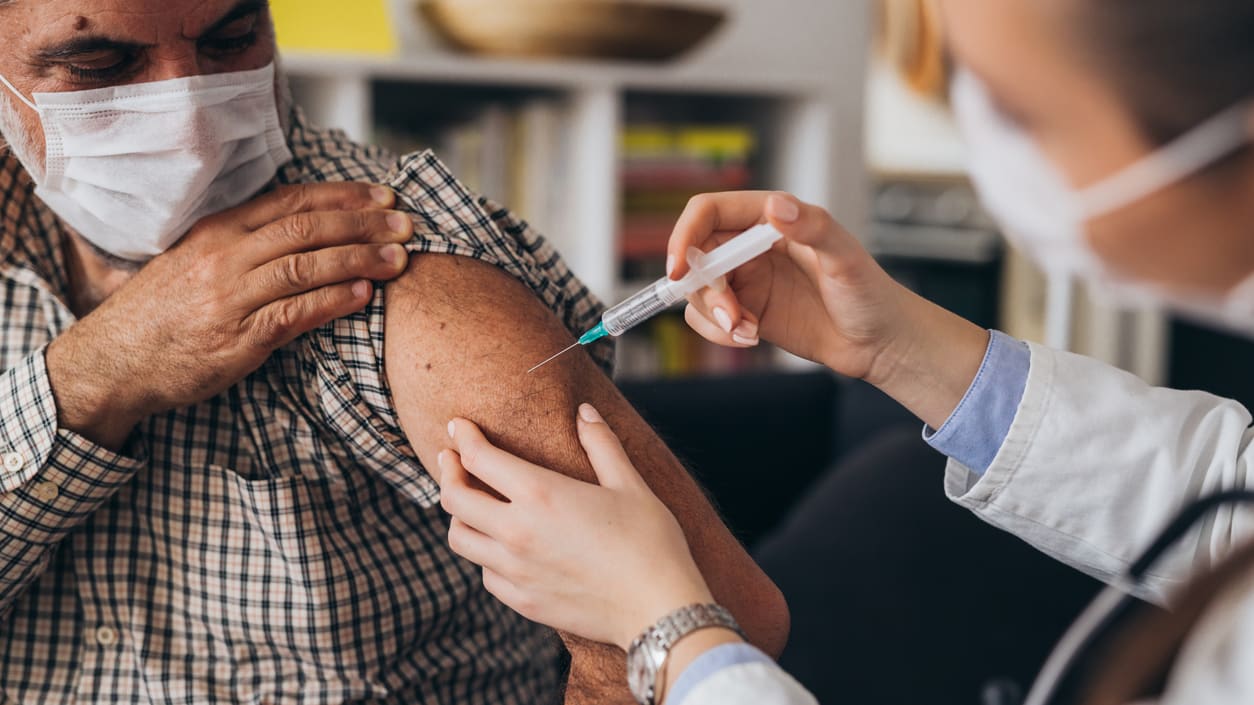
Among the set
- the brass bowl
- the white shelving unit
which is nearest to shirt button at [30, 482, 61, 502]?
the white shelving unit

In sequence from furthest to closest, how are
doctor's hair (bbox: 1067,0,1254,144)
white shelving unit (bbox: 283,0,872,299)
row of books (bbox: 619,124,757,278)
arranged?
row of books (bbox: 619,124,757,278) < white shelving unit (bbox: 283,0,872,299) < doctor's hair (bbox: 1067,0,1254,144)

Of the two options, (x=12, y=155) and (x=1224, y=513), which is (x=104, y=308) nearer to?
(x=12, y=155)

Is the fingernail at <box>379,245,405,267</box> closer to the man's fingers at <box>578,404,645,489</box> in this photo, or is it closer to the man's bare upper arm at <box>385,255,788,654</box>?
the man's bare upper arm at <box>385,255,788,654</box>

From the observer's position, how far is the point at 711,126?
10.6 ft

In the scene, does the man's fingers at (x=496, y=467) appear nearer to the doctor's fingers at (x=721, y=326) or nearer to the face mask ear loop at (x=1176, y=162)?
the doctor's fingers at (x=721, y=326)

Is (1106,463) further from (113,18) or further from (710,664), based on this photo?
(113,18)

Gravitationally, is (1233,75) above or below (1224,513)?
above

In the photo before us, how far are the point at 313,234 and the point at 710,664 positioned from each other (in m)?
0.56

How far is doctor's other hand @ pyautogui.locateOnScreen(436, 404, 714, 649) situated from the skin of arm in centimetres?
8

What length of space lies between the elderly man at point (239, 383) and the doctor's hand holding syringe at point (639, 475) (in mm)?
93

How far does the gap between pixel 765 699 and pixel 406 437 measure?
486mm

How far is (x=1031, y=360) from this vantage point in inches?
43.5

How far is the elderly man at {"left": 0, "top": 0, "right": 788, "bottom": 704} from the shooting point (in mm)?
1052

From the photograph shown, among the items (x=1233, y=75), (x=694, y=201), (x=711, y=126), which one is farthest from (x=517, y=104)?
(x=1233, y=75)
